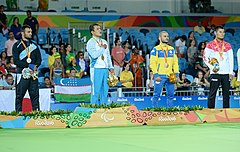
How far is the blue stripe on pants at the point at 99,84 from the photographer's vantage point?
12906 millimetres

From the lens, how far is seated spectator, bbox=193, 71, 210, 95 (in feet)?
62.6

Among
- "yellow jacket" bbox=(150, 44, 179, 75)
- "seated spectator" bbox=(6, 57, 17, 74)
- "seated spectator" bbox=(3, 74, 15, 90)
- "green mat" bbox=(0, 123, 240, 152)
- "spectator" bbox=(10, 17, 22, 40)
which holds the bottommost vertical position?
"green mat" bbox=(0, 123, 240, 152)

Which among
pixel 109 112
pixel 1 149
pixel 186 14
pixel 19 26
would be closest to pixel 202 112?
pixel 109 112

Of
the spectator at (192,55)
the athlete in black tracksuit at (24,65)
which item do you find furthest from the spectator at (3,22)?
the athlete in black tracksuit at (24,65)

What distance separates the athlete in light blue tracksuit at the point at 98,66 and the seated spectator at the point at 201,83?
6016 mm

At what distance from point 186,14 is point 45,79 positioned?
295 inches

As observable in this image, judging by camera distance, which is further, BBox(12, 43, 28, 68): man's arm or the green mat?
BBox(12, 43, 28, 68): man's arm

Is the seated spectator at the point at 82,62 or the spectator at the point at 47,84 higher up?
the seated spectator at the point at 82,62

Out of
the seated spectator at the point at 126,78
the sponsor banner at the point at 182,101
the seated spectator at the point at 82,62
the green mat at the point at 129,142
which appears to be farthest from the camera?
the seated spectator at the point at 82,62

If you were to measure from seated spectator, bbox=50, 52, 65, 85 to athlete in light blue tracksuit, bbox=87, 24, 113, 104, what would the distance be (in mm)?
7283

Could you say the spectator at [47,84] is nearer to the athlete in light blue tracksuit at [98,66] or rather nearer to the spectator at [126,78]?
the spectator at [126,78]

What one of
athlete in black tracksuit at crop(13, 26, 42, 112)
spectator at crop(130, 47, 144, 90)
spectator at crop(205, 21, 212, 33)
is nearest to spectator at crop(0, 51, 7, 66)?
spectator at crop(130, 47, 144, 90)

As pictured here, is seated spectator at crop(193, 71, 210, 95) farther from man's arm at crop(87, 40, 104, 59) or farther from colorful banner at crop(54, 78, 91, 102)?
man's arm at crop(87, 40, 104, 59)

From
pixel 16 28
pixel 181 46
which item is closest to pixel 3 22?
pixel 16 28
